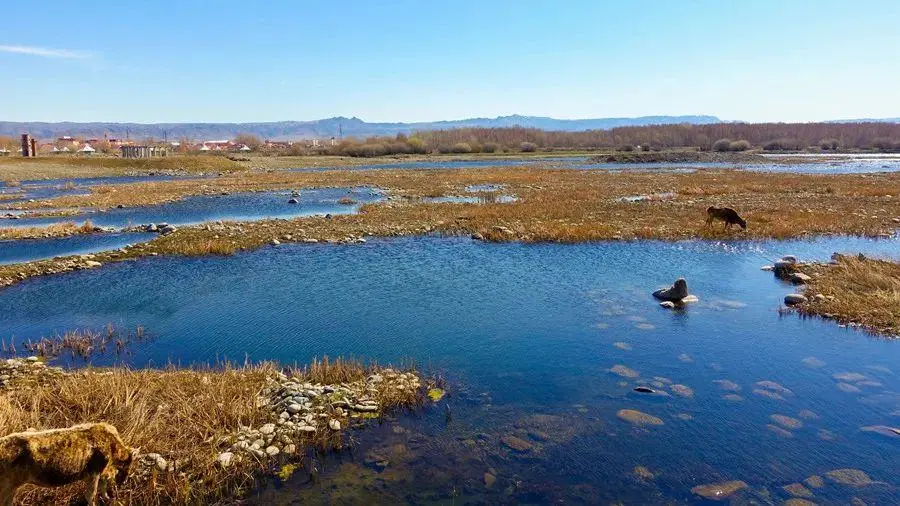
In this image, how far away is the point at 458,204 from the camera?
42125 millimetres

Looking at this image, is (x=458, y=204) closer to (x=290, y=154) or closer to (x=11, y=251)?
(x=11, y=251)

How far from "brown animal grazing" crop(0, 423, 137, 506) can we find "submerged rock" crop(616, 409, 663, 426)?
855cm

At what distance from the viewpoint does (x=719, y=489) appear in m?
8.72

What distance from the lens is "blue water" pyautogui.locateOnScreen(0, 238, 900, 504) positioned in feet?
30.2

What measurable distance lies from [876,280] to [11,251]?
1449 inches

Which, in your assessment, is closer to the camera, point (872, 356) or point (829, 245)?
point (872, 356)

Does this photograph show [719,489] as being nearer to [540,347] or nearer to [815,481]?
[815,481]

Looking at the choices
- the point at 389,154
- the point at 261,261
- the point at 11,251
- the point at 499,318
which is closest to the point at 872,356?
the point at 499,318

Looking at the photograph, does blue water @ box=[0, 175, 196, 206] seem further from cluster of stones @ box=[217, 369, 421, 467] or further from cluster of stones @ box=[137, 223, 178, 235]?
cluster of stones @ box=[217, 369, 421, 467]

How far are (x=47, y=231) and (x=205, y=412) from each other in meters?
28.8

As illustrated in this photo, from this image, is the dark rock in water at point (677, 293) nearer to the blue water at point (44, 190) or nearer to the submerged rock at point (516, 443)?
the submerged rock at point (516, 443)

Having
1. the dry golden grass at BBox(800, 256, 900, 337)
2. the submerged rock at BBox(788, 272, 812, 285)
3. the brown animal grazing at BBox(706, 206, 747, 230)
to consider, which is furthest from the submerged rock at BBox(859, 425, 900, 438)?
the brown animal grazing at BBox(706, 206, 747, 230)

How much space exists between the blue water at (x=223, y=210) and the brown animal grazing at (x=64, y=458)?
3094 cm

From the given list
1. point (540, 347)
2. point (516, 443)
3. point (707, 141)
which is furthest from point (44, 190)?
point (707, 141)
